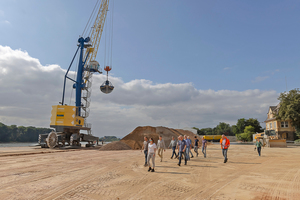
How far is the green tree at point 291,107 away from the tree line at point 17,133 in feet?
369

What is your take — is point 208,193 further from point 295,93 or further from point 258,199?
point 295,93

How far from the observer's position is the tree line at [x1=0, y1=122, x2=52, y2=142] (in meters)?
93.1

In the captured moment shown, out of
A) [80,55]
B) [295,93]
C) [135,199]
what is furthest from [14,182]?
[295,93]

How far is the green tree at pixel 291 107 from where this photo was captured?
4303cm

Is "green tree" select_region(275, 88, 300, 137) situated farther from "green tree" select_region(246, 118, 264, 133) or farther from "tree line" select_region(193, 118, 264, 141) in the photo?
"green tree" select_region(246, 118, 264, 133)

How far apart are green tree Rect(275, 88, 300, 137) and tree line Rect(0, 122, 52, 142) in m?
113

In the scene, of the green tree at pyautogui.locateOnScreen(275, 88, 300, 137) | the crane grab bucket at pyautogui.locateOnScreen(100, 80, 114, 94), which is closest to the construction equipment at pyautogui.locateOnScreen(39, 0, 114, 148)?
the crane grab bucket at pyautogui.locateOnScreen(100, 80, 114, 94)

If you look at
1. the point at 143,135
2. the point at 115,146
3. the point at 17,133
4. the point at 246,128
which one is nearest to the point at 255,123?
the point at 246,128

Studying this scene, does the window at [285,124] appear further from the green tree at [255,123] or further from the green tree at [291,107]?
the green tree at [255,123]

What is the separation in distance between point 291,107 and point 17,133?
116 metres

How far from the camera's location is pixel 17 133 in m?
99.1

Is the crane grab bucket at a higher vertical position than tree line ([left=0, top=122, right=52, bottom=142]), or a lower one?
higher

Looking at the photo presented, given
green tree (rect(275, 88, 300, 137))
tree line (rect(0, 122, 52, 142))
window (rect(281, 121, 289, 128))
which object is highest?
green tree (rect(275, 88, 300, 137))

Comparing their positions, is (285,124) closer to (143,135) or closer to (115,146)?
(143,135)
